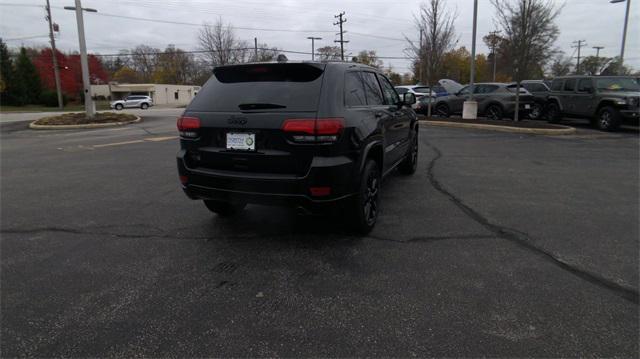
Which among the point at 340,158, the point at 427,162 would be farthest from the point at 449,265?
the point at 427,162

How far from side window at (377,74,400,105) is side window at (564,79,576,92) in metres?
12.1

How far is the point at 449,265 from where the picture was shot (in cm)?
346

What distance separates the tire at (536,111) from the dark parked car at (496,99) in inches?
20.1

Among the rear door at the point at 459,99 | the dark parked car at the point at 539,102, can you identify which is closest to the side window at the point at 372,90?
the dark parked car at the point at 539,102

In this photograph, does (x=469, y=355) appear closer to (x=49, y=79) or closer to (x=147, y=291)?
(x=147, y=291)

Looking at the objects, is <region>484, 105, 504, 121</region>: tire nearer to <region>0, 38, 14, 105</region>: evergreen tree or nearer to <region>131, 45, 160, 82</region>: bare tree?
<region>0, 38, 14, 105</region>: evergreen tree

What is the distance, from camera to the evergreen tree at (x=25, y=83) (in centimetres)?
5372

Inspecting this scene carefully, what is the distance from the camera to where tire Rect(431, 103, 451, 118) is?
63.2 ft

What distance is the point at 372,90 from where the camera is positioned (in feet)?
15.9

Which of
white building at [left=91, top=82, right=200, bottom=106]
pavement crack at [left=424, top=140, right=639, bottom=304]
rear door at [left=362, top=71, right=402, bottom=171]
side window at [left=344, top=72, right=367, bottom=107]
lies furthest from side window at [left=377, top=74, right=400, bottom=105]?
white building at [left=91, top=82, right=200, bottom=106]

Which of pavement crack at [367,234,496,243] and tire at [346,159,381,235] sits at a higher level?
tire at [346,159,381,235]

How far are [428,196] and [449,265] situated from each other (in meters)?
2.36

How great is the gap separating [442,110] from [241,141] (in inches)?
695

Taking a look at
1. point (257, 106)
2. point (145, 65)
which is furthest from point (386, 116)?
point (145, 65)
